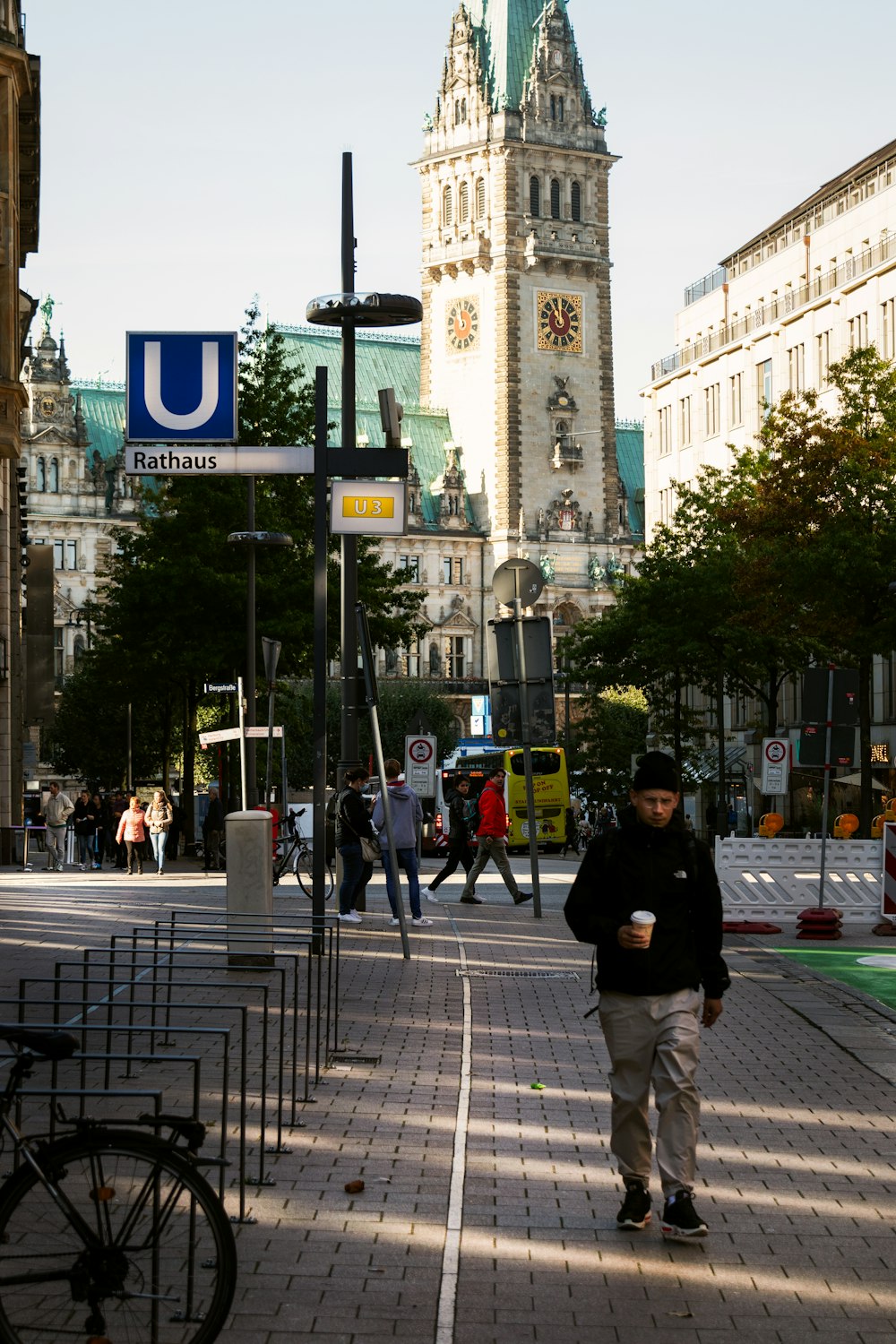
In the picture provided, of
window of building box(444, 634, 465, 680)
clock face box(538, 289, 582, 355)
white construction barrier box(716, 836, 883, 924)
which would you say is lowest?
white construction barrier box(716, 836, 883, 924)

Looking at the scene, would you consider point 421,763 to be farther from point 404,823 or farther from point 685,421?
point 685,421

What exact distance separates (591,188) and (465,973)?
12869cm

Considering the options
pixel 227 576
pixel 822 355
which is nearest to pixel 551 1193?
pixel 227 576

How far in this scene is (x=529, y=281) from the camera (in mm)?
140125

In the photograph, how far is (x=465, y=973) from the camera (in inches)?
740

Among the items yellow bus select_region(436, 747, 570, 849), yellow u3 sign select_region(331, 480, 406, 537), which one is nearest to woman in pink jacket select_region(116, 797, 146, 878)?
yellow u3 sign select_region(331, 480, 406, 537)

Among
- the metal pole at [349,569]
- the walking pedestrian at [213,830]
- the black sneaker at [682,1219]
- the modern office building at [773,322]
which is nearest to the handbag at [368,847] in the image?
the metal pole at [349,569]

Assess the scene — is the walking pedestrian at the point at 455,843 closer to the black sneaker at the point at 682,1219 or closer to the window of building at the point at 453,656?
the black sneaker at the point at 682,1219

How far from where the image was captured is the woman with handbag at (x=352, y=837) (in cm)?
2316

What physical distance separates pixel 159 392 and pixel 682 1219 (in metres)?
11.1

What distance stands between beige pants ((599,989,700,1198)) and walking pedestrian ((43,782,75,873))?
36238 millimetres

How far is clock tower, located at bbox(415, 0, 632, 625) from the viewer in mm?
139375

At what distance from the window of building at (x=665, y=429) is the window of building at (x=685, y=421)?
141cm

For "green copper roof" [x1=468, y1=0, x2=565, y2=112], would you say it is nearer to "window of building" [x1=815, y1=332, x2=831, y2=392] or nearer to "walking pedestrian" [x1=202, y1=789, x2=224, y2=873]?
"window of building" [x1=815, y1=332, x2=831, y2=392]
